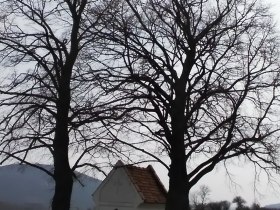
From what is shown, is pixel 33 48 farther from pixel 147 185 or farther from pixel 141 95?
pixel 147 185

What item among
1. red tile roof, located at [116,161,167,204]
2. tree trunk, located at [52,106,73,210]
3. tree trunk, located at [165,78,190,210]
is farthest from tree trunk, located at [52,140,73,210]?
red tile roof, located at [116,161,167,204]

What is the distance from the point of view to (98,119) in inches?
623

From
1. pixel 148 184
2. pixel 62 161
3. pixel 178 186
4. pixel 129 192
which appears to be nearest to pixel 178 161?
pixel 178 186

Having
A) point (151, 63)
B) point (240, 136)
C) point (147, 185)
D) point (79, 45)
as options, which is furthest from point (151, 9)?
point (147, 185)

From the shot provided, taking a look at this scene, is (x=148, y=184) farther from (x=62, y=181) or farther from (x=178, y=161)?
(x=178, y=161)

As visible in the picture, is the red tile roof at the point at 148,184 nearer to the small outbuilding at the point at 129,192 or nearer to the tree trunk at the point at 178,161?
the small outbuilding at the point at 129,192

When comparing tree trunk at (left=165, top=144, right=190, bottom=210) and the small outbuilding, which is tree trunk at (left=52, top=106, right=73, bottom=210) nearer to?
tree trunk at (left=165, top=144, right=190, bottom=210)

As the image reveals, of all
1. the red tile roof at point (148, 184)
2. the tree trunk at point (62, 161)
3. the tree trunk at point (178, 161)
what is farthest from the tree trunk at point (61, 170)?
the red tile roof at point (148, 184)

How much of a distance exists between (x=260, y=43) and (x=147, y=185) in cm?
848

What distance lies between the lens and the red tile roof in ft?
70.6

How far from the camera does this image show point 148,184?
22.7 metres

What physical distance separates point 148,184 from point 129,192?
131 centimetres

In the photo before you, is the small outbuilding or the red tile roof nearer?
the small outbuilding

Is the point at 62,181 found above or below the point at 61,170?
below
